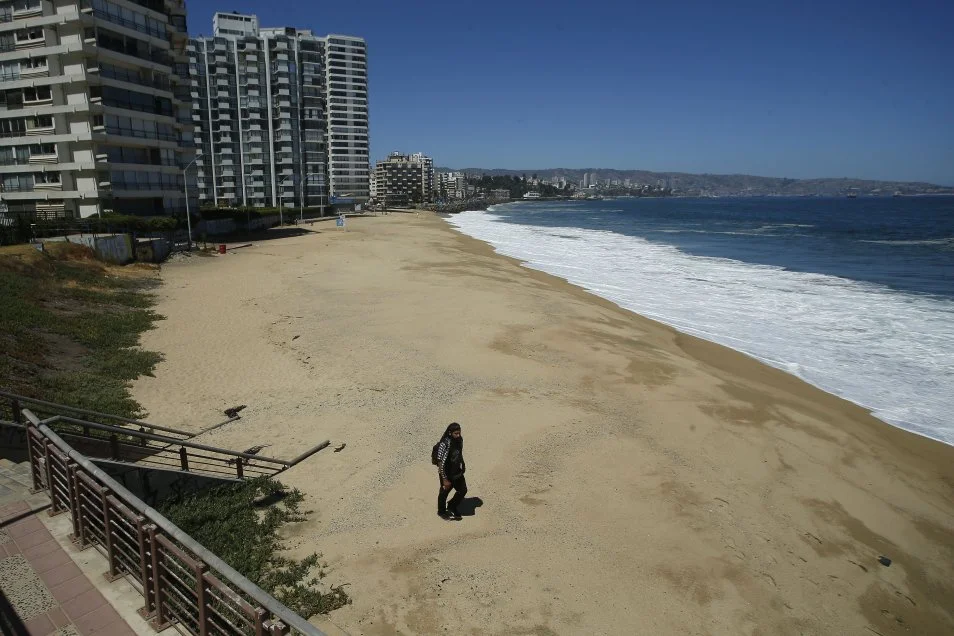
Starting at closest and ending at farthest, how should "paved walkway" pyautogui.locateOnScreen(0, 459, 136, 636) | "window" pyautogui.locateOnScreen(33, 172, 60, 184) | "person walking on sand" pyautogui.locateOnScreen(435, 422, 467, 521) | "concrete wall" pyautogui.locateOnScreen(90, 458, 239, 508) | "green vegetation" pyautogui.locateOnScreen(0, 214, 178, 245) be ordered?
"paved walkway" pyautogui.locateOnScreen(0, 459, 136, 636), "concrete wall" pyautogui.locateOnScreen(90, 458, 239, 508), "person walking on sand" pyautogui.locateOnScreen(435, 422, 467, 521), "green vegetation" pyautogui.locateOnScreen(0, 214, 178, 245), "window" pyautogui.locateOnScreen(33, 172, 60, 184)

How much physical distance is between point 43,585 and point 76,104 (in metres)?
44.0

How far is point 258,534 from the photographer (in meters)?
8.21

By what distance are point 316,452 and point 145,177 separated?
4143cm

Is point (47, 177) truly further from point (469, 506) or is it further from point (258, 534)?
point (469, 506)

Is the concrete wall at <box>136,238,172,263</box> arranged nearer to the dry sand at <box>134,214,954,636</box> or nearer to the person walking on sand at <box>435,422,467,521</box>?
the dry sand at <box>134,214,954,636</box>

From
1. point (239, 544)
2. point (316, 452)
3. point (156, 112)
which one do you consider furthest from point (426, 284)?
point (156, 112)

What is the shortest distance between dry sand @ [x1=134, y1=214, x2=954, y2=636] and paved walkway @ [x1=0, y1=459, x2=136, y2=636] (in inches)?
104

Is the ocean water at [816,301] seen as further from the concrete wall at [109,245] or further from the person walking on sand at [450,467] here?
the concrete wall at [109,245]

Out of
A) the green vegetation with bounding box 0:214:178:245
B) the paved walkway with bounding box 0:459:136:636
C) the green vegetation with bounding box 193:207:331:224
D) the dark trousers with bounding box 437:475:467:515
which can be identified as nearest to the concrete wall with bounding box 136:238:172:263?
the green vegetation with bounding box 0:214:178:245

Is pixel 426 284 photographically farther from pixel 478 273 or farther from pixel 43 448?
pixel 43 448

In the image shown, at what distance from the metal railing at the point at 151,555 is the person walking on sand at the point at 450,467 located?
142 inches

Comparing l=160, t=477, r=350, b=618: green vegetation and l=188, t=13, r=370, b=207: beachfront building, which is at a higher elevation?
l=188, t=13, r=370, b=207: beachfront building

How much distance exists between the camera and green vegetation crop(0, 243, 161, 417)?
43.5 ft

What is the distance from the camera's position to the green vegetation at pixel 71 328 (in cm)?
1327
